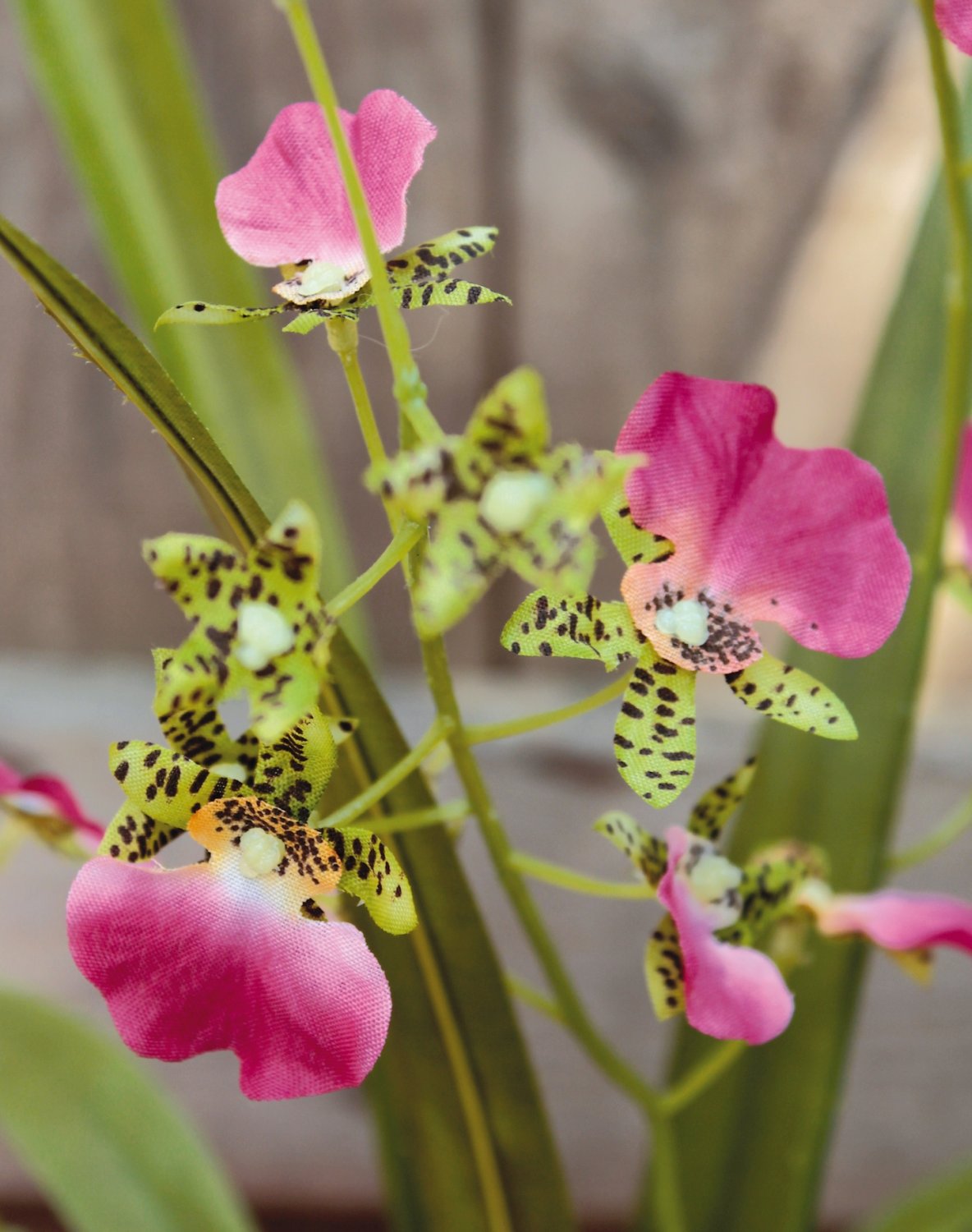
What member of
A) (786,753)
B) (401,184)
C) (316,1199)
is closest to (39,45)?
(401,184)

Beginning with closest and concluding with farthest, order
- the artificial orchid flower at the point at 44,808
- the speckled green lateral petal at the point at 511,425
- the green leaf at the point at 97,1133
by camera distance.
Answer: the speckled green lateral petal at the point at 511,425, the artificial orchid flower at the point at 44,808, the green leaf at the point at 97,1133

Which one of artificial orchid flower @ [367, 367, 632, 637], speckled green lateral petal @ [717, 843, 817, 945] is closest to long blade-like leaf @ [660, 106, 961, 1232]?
speckled green lateral petal @ [717, 843, 817, 945]

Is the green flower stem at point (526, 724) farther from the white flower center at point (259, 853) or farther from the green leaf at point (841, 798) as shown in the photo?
the green leaf at point (841, 798)

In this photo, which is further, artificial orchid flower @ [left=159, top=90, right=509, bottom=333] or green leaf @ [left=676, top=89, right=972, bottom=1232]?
green leaf @ [left=676, top=89, right=972, bottom=1232]

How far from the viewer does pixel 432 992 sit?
0.75 ft

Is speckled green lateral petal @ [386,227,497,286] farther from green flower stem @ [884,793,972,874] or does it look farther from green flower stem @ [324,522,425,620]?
green flower stem @ [884,793,972,874]

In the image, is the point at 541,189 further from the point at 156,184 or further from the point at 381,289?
the point at 381,289

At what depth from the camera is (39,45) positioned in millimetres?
298

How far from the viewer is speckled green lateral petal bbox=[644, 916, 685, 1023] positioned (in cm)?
20

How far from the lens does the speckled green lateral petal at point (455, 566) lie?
132 millimetres

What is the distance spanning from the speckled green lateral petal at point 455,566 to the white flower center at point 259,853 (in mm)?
51

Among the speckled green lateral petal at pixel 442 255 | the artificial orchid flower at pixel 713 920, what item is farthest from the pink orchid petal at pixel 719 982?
the speckled green lateral petal at pixel 442 255

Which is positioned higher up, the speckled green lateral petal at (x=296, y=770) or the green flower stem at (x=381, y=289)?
the green flower stem at (x=381, y=289)

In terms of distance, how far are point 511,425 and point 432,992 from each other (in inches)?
5.4
